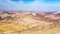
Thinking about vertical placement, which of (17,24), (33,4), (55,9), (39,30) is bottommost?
(39,30)

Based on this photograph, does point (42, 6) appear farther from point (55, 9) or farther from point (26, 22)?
point (26, 22)

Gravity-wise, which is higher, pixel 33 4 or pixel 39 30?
pixel 33 4

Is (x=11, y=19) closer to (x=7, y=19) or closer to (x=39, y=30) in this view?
(x=7, y=19)

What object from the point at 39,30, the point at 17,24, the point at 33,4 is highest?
the point at 33,4

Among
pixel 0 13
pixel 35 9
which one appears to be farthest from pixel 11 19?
pixel 35 9

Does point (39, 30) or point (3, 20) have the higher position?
point (3, 20)

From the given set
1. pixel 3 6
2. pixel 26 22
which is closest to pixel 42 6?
pixel 26 22
